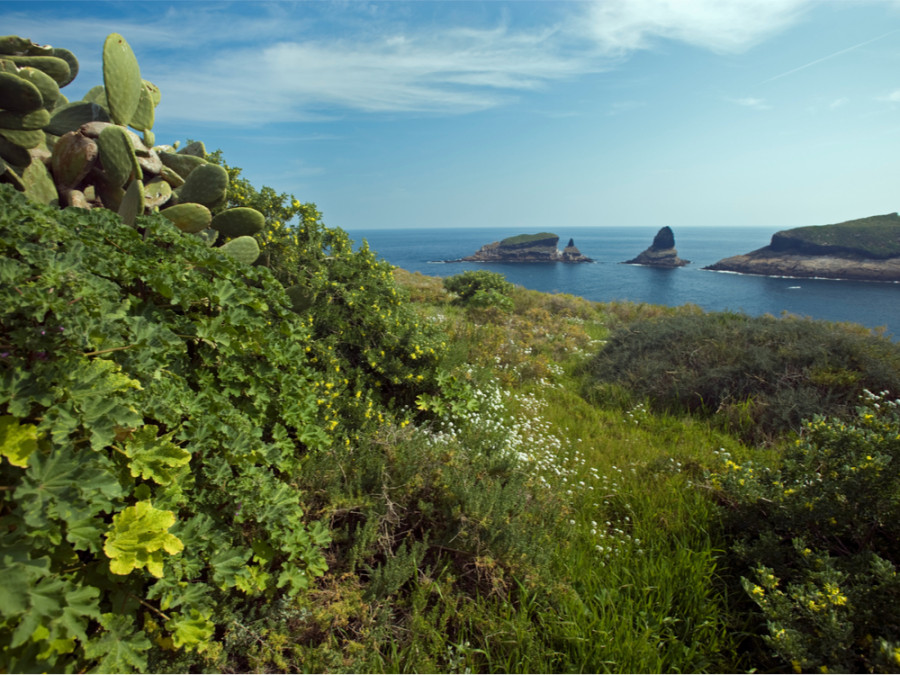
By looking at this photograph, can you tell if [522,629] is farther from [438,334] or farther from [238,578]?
Result: [438,334]

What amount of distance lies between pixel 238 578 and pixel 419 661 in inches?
41.8

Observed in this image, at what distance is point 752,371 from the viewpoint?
19.8ft

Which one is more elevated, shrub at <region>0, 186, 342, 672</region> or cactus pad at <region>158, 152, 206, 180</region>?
cactus pad at <region>158, 152, 206, 180</region>

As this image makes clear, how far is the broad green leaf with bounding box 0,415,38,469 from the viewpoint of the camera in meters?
1.33

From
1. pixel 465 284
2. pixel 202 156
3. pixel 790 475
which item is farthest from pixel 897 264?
pixel 202 156

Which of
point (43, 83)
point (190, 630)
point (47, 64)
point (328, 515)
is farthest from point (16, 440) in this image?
point (47, 64)

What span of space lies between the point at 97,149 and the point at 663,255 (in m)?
80.9

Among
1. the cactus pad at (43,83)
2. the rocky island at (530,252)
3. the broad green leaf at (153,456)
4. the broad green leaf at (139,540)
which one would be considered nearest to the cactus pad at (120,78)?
the cactus pad at (43,83)

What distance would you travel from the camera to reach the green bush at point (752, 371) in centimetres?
525

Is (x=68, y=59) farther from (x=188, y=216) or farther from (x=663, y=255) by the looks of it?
(x=663, y=255)

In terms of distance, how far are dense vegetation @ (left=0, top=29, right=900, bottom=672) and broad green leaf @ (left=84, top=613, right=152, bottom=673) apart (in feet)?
0.04

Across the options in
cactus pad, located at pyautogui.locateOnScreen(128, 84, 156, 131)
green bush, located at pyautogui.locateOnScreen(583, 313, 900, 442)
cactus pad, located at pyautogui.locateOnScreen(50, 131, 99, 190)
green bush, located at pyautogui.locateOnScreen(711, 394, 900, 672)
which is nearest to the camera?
green bush, located at pyautogui.locateOnScreen(711, 394, 900, 672)

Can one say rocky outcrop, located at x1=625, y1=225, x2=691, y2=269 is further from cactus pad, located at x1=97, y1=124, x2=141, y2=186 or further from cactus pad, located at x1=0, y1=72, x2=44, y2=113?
cactus pad, located at x1=0, y1=72, x2=44, y2=113

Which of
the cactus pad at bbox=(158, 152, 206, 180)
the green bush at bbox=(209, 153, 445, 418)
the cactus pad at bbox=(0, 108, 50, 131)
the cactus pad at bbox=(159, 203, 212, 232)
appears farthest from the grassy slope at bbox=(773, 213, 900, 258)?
the cactus pad at bbox=(0, 108, 50, 131)
